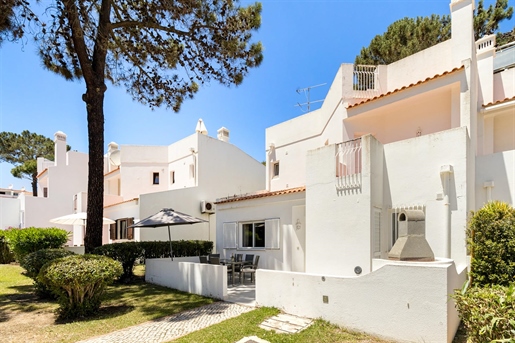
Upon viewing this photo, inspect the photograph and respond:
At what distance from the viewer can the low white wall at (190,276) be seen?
10.2 metres

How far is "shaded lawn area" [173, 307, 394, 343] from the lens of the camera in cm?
656

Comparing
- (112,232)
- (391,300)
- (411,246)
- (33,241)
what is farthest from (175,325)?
(112,232)

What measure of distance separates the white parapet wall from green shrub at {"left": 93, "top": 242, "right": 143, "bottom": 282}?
9573mm

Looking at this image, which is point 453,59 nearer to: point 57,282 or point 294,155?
point 294,155

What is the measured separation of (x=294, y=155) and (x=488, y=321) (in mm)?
13804

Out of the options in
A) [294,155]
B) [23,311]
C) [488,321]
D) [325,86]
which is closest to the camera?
[488,321]

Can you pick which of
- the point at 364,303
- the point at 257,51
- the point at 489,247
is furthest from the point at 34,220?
the point at 489,247

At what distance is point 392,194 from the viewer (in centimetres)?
1027

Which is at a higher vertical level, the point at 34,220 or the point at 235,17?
the point at 235,17

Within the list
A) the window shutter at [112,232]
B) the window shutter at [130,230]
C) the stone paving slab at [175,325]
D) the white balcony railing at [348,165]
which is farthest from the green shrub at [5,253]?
the white balcony railing at [348,165]

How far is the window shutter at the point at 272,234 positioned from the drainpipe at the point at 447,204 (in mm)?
7183

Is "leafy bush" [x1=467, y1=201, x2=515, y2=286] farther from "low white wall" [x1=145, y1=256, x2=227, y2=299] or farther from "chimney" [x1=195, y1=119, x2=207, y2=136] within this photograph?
"chimney" [x1=195, y1=119, x2=207, y2=136]

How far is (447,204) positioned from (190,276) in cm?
928

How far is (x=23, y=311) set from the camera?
376 inches
